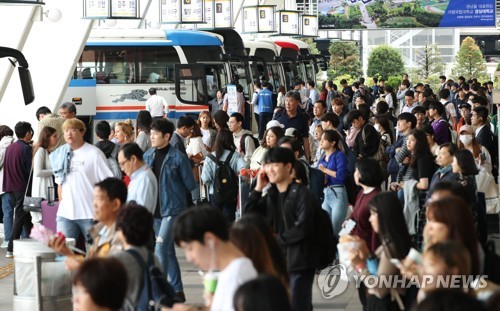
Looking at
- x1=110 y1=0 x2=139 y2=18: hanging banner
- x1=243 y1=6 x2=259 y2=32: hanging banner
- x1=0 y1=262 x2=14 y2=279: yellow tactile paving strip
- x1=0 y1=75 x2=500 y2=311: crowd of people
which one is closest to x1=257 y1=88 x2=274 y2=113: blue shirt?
x1=110 y1=0 x2=139 y2=18: hanging banner

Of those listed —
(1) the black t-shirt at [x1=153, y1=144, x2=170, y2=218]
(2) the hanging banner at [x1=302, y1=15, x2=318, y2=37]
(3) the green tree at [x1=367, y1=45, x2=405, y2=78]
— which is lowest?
(3) the green tree at [x1=367, y1=45, x2=405, y2=78]

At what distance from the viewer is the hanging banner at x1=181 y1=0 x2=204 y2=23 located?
1273 inches

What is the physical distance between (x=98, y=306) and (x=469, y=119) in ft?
49.5

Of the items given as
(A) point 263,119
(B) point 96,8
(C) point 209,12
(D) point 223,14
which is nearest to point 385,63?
(D) point 223,14

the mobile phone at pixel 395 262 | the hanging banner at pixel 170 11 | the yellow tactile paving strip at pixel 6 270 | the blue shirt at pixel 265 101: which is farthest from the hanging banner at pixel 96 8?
the mobile phone at pixel 395 262

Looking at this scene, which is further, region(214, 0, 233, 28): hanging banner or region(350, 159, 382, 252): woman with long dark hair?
region(214, 0, 233, 28): hanging banner

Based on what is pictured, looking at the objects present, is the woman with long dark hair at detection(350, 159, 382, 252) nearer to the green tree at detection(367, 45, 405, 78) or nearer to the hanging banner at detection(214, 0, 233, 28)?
the hanging banner at detection(214, 0, 233, 28)

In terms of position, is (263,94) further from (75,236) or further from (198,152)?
(75,236)

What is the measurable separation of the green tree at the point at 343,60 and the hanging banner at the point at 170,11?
160ft

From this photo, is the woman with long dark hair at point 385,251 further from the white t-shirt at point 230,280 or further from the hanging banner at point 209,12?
the hanging banner at point 209,12

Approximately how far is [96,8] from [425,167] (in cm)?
1456

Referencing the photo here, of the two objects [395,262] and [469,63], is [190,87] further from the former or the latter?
[469,63]

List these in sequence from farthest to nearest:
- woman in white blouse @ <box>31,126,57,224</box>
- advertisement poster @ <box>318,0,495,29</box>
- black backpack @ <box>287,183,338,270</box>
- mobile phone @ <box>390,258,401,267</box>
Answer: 1. advertisement poster @ <box>318,0,495,29</box>
2. woman in white blouse @ <box>31,126,57,224</box>
3. black backpack @ <box>287,183,338,270</box>
4. mobile phone @ <box>390,258,401,267</box>

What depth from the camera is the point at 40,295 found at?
8.16m
